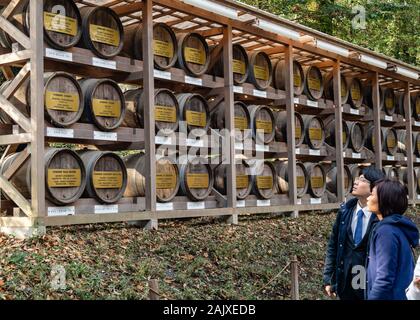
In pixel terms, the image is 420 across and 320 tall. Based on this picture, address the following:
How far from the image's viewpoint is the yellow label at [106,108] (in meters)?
9.07

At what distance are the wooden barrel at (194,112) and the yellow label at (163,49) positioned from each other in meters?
0.67

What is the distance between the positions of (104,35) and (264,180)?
3.96m

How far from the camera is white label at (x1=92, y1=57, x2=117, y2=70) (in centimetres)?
910

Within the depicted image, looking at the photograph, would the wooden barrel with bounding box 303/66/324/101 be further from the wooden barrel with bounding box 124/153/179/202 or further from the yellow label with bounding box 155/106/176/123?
the wooden barrel with bounding box 124/153/179/202

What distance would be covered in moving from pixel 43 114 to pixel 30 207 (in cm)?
112

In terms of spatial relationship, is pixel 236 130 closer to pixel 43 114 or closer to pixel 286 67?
pixel 286 67

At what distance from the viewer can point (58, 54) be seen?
28.4ft

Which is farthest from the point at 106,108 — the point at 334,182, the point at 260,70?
the point at 334,182

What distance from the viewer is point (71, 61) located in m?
8.80

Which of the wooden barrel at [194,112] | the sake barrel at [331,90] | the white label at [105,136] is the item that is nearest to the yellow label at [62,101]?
the white label at [105,136]

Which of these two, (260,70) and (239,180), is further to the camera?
(260,70)

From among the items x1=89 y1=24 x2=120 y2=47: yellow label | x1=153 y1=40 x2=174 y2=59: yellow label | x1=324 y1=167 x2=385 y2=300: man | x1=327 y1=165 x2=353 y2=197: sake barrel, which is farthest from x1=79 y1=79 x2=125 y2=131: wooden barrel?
x1=327 y1=165 x2=353 y2=197: sake barrel

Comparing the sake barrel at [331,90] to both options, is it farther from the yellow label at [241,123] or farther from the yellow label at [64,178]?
the yellow label at [64,178]

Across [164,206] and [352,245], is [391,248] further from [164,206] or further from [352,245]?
[164,206]
